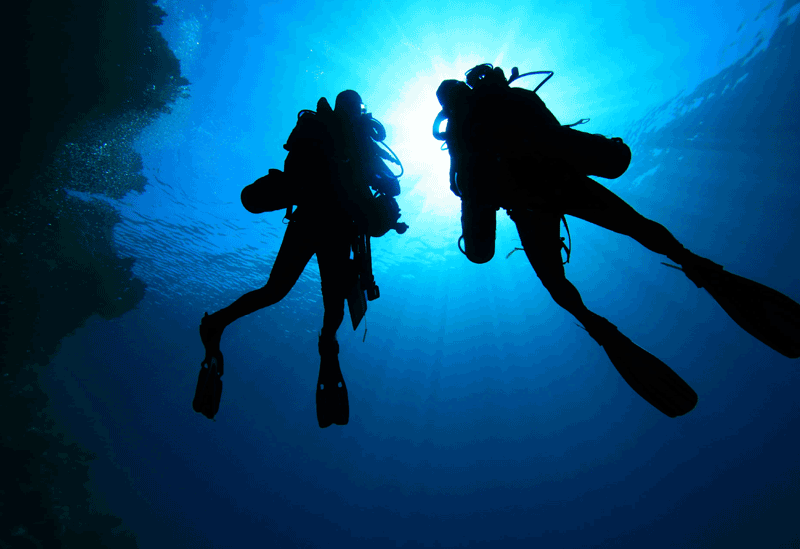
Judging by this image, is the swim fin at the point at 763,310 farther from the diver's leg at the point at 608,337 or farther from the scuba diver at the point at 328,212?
the scuba diver at the point at 328,212

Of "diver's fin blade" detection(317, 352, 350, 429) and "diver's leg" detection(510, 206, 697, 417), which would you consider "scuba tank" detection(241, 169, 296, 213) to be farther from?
"diver's leg" detection(510, 206, 697, 417)

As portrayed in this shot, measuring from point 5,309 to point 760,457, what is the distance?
3049 inches

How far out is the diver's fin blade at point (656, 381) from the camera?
1842 mm

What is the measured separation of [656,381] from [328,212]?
9.81ft

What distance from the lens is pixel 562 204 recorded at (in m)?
2.27

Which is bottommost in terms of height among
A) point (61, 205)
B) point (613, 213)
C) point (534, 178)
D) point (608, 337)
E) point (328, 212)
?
point (608, 337)

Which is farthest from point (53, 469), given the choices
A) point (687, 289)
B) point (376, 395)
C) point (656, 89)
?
point (687, 289)

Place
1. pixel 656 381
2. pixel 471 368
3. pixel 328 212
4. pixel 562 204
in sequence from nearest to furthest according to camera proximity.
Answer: pixel 656 381 < pixel 562 204 < pixel 328 212 < pixel 471 368

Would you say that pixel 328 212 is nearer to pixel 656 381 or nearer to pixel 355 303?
pixel 355 303

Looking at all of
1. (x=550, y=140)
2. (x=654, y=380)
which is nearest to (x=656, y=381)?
(x=654, y=380)

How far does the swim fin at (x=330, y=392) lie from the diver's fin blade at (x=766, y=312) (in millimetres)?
2940

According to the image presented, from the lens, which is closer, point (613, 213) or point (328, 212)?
point (613, 213)

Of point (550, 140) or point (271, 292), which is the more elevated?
point (550, 140)

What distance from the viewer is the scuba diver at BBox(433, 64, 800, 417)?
1812 mm
